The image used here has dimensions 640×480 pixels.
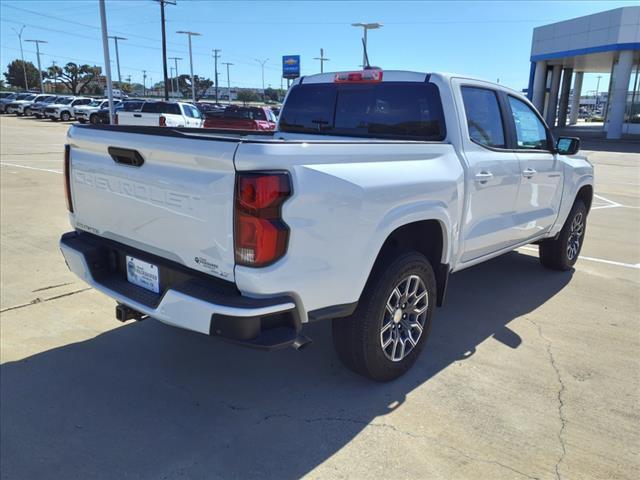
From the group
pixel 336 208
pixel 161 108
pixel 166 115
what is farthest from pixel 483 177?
pixel 161 108

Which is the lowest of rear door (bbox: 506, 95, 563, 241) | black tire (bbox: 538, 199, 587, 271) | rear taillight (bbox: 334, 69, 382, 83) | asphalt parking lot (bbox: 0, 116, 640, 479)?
asphalt parking lot (bbox: 0, 116, 640, 479)

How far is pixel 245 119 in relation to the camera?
17547mm

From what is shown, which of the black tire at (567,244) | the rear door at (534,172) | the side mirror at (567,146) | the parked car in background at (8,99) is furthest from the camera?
the parked car in background at (8,99)

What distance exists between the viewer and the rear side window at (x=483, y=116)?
3975 millimetres

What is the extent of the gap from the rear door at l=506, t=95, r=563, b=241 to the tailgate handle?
3.10m

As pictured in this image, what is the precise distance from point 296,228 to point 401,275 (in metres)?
0.97

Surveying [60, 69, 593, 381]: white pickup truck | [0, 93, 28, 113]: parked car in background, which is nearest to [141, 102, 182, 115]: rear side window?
[60, 69, 593, 381]: white pickup truck

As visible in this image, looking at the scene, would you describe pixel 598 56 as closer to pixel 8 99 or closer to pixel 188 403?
pixel 188 403

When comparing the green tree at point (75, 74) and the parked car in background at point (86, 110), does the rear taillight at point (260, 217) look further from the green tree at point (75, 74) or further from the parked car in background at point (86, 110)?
the green tree at point (75, 74)

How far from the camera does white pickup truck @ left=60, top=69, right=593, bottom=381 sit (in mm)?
2447

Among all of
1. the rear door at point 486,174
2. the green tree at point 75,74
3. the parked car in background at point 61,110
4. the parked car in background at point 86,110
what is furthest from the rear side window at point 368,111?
the green tree at point 75,74

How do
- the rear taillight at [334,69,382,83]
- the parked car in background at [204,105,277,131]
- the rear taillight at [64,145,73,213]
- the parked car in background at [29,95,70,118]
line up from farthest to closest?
the parked car in background at [29,95,70,118] < the parked car in background at [204,105,277,131] < the rear taillight at [334,69,382,83] < the rear taillight at [64,145,73,213]

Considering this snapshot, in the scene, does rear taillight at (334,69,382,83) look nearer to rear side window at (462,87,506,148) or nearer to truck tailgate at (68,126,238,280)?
rear side window at (462,87,506,148)

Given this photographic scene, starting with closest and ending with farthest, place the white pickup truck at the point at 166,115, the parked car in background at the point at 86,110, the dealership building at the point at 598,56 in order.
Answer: the white pickup truck at the point at 166,115 < the dealership building at the point at 598,56 < the parked car in background at the point at 86,110
